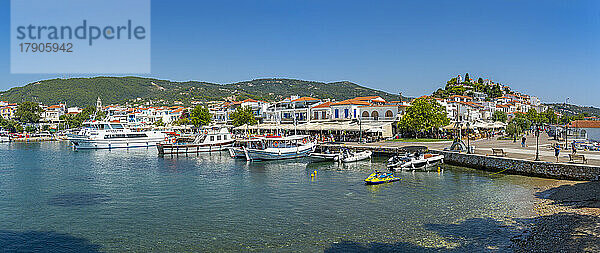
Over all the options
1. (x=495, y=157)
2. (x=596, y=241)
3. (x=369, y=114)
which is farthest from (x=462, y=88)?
(x=596, y=241)

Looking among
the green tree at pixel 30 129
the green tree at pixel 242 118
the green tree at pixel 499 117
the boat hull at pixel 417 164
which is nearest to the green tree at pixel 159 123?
the green tree at pixel 30 129

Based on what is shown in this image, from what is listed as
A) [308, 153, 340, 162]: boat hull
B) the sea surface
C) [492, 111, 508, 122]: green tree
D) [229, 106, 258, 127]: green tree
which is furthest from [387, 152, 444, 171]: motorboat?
[492, 111, 508, 122]: green tree

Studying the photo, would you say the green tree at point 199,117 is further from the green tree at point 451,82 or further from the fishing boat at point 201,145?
the green tree at point 451,82

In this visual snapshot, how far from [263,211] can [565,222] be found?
13489 millimetres

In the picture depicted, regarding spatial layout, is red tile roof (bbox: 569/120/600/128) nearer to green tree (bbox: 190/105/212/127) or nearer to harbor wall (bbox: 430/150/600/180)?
harbor wall (bbox: 430/150/600/180)

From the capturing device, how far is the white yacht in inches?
2494

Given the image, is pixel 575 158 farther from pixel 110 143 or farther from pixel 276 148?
pixel 110 143

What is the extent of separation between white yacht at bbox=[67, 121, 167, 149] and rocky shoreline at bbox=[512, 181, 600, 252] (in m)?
58.4

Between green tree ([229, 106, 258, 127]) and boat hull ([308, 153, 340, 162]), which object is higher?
green tree ([229, 106, 258, 127])

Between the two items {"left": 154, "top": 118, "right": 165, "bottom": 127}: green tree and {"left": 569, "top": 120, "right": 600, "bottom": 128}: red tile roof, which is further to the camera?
{"left": 154, "top": 118, "right": 165, "bottom": 127}: green tree

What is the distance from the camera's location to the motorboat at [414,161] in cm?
3434

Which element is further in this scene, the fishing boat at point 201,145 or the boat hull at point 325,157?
the fishing boat at point 201,145

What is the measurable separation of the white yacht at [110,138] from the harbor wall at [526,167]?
159ft

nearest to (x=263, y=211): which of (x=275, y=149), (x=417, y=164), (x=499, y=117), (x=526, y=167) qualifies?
(x=417, y=164)
